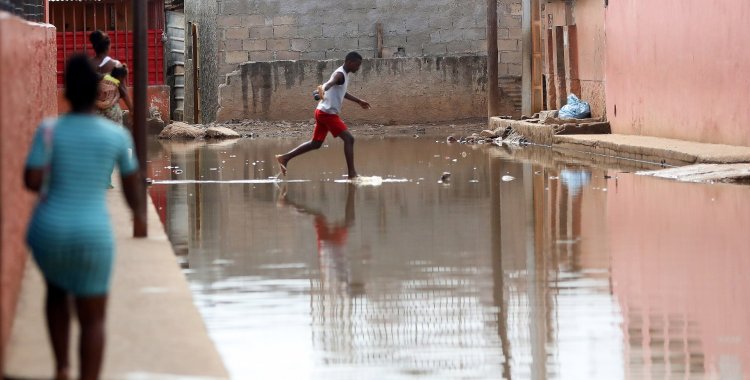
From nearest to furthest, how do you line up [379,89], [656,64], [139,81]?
1. [139,81]
2. [656,64]
3. [379,89]

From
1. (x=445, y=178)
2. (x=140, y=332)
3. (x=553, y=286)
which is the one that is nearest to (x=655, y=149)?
(x=445, y=178)

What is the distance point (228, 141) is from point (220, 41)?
20.1 feet

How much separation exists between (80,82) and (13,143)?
5.50 feet

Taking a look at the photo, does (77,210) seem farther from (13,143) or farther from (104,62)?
(104,62)

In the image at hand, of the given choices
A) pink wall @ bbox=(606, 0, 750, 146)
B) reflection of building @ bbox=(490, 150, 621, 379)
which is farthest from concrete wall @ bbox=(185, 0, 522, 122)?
reflection of building @ bbox=(490, 150, 621, 379)

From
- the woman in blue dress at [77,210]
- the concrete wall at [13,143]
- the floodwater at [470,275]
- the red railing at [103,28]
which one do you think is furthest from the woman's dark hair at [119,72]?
the red railing at [103,28]

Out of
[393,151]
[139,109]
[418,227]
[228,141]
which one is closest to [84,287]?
[139,109]

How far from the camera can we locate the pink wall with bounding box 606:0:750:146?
1784 centimetres

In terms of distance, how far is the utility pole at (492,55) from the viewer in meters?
27.1

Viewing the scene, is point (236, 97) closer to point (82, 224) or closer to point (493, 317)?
point (493, 317)

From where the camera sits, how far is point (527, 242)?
34.0 feet

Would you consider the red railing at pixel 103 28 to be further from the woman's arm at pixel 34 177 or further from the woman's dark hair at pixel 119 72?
the woman's arm at pixel 34 177

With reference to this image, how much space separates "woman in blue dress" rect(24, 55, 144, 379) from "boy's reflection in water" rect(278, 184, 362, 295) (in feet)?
10.9

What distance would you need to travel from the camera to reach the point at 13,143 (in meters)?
6.55
